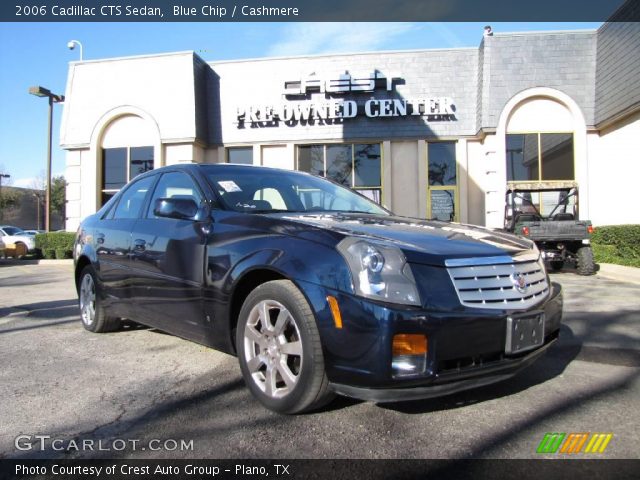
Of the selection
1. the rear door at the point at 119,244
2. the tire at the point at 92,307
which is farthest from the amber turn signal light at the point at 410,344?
the tire at the point at 92,307

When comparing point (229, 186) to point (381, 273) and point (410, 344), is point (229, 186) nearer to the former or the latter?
point (381, 273)

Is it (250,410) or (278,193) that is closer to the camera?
(250,410)

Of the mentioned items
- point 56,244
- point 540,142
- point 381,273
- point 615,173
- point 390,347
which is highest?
point 540,142

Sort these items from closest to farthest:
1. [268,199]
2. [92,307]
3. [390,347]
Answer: [390,347] → [268,199] → [92,307]

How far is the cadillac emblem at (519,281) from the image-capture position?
2812 mm

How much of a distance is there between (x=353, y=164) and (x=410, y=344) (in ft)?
47.5

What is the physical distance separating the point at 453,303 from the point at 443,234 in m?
0.69

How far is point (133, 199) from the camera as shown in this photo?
4605 mm

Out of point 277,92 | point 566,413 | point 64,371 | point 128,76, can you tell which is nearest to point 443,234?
point 566,413

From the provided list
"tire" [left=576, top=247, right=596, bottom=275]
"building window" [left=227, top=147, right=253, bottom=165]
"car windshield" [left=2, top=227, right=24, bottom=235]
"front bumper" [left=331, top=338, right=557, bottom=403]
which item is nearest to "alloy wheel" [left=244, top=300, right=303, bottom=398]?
"front bumper" [left=331, top=338, right=557, bottom=403]

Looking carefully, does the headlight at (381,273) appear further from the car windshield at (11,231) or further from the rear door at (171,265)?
the car windshield at (11,231)

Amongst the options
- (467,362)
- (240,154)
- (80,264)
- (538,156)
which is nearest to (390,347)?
(467,362)

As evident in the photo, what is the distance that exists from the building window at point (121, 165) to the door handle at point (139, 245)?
14.0 metres

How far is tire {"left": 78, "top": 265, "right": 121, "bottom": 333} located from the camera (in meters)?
4.81
